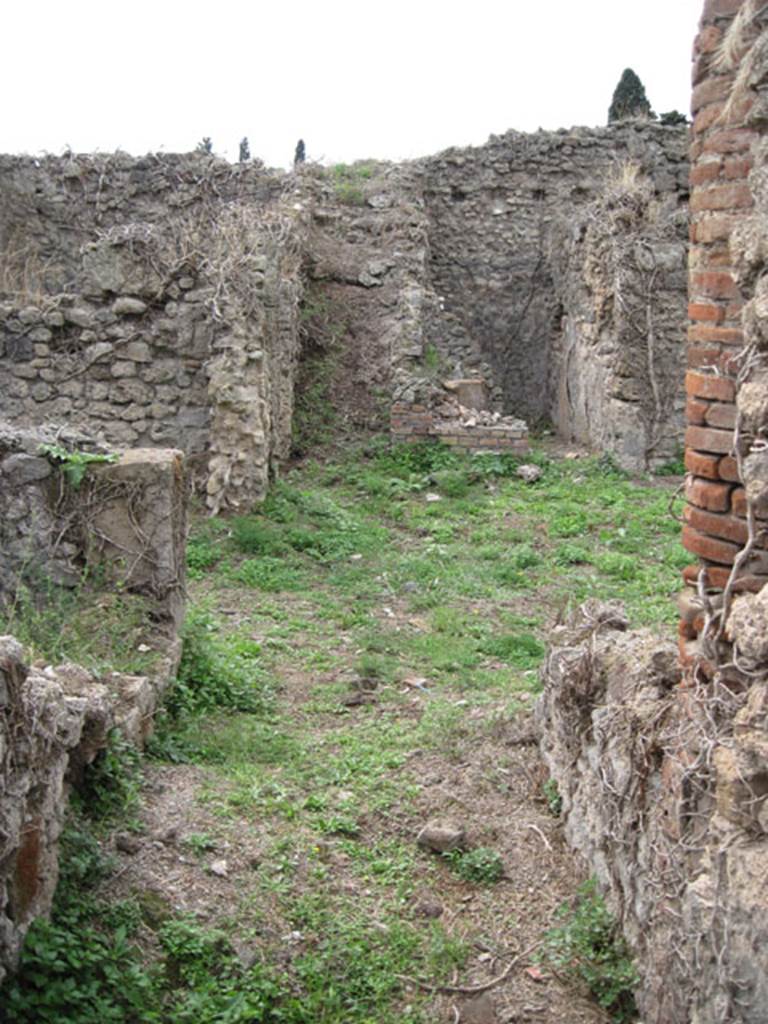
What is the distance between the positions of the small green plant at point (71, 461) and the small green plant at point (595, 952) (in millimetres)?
3262

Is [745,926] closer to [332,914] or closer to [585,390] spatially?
[332,914]

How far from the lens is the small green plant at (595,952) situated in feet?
12.0

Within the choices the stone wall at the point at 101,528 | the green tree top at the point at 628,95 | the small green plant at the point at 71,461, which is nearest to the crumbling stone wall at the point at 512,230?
the green tree top at the point at 628,95

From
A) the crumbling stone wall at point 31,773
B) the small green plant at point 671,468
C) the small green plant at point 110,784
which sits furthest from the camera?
the small green plant at point 671,468

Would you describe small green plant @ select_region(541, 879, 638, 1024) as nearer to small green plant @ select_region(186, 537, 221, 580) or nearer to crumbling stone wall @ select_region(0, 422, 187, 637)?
crumbling stone wall @ select_region(0, 422, 187, 637)

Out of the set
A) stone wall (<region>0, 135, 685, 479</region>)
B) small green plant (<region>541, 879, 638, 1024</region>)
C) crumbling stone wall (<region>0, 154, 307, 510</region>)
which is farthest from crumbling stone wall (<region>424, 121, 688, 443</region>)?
small green plant (<region>541, 879, 638, 1024</region>)

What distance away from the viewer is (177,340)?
999 cm

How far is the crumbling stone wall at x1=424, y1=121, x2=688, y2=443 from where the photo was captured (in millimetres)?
16188

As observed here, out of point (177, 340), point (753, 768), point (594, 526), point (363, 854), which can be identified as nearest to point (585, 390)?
point (594, 526)

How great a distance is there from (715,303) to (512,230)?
13.8m

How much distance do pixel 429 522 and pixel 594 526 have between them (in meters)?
1.51

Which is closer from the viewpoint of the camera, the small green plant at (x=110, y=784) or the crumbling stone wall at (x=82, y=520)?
the small green plant at (x=110, y=784)

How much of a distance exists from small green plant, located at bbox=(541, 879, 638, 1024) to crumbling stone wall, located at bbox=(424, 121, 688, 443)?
40.3 ft

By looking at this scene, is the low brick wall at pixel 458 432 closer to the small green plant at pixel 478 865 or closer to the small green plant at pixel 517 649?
the small green plant at pixel 517 649
